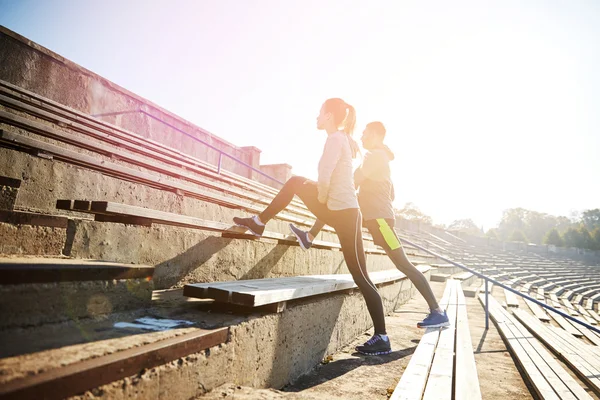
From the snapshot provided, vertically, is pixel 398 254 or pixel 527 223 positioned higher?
pixel 527 223

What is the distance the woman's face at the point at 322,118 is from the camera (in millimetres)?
2770

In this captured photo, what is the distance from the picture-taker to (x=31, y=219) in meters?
1.74

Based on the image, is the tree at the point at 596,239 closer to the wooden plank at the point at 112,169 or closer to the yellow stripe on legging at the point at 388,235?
the yellow stripe on legging at the point at 388,235

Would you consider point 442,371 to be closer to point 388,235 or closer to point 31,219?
point 388,235

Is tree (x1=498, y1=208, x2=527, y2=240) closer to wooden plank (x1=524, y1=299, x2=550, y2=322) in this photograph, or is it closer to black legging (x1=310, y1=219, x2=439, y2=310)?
wooden plank (x1=524, y1=299, x2=550, y2=322)

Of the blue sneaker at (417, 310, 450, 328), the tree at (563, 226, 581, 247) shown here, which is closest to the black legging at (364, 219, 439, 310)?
the blue sneaker at (417, 310, 450, 328)

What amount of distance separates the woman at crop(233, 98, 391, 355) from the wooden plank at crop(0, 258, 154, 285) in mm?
1144

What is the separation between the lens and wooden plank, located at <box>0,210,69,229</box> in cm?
163

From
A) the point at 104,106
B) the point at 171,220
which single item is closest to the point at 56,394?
the point at 171,220

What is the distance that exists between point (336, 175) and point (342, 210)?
0.97 ft

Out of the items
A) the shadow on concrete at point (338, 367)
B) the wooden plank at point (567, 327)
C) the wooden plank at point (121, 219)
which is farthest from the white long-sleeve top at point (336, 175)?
the wooden plank at point (567, 327)

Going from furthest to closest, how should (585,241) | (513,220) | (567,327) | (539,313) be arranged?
(513,220) < (585,241) < (539,313) < (567,327)

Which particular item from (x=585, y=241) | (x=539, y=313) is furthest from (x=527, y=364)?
(x=585, y=241)

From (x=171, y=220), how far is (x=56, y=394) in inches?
45.4
